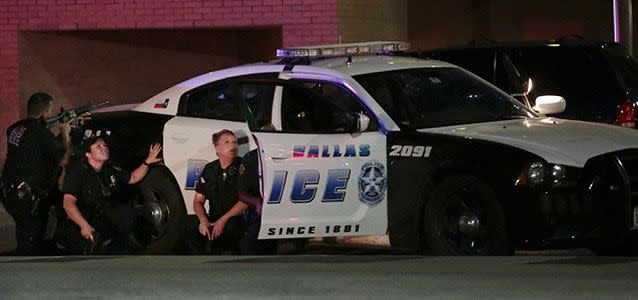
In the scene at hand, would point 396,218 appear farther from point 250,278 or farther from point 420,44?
point 420,44

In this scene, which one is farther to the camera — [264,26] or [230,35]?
[230,35]

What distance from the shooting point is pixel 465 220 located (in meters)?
10.5

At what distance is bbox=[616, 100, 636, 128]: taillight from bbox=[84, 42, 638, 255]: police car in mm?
1447

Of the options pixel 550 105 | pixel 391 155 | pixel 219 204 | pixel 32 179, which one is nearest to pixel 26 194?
pixel 32 179

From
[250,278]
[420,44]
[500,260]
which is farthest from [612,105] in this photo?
[420,44]

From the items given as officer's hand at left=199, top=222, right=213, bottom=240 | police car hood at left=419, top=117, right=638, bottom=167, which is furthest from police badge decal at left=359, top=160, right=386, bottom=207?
officer's hand at left=199, top=222, right=213, bottom=240

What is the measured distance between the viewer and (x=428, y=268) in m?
8.53

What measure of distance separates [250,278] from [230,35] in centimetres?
1200

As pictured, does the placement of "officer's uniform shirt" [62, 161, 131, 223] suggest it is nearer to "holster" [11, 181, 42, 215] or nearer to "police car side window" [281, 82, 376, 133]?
"holster" [11, 181, 42, 215]

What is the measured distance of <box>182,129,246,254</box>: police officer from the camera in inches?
442

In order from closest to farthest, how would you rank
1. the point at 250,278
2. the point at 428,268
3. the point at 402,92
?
the point at 250,278 < the point at 428,268 < the point at 402,92

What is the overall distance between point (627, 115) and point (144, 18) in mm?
6600

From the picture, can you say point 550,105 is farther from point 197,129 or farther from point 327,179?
point 197,129

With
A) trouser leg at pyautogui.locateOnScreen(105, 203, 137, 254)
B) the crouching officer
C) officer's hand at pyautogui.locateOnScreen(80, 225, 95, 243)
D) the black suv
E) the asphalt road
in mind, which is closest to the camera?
the asphalt road
